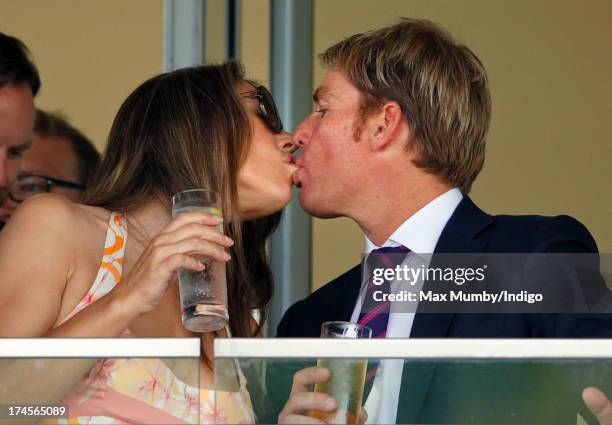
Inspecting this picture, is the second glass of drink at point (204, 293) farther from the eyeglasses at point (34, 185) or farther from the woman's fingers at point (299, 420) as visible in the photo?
the eyeglasses at point (34, 185)

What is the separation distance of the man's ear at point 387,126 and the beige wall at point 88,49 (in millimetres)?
1169

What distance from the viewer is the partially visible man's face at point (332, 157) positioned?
9.25 ft

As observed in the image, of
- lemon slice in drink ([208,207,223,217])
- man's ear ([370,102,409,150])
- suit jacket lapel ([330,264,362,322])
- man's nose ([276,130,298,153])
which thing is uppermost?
man's ear ([370,102,409,150])

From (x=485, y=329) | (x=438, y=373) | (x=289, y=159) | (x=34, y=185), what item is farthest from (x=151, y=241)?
(x=34, y=185)

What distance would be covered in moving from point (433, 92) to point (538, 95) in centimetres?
106

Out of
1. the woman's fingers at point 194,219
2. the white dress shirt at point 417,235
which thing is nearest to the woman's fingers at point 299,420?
the woman's fingers at point 194,219

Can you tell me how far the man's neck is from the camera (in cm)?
279

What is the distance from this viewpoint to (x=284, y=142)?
9.18ft

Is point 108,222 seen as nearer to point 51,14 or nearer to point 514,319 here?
point 514,319

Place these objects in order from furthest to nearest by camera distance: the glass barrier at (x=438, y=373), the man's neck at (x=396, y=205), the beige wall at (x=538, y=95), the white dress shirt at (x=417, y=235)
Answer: the beige wall at (x=538, y=95)
the man's neck at (x=396, y=205)
the white dress shirt at (x=417, y=235)
the glass barrier at (x=438, y=373)

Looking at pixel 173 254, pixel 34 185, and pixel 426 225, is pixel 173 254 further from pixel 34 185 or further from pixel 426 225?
pixel 34 185

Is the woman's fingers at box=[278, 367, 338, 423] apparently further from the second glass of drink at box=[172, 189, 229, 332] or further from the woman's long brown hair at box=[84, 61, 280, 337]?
the woman's long brown hair at box=[84, 61, 280, 337]

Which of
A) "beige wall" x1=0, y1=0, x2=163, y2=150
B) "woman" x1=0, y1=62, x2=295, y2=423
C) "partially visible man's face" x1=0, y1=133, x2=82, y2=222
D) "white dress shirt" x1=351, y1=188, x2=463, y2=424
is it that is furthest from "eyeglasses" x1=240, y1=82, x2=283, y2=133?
"beige wall" x1=0, y1=0, x2=163, y2=150

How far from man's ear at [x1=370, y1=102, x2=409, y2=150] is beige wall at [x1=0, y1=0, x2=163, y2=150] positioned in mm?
1169
